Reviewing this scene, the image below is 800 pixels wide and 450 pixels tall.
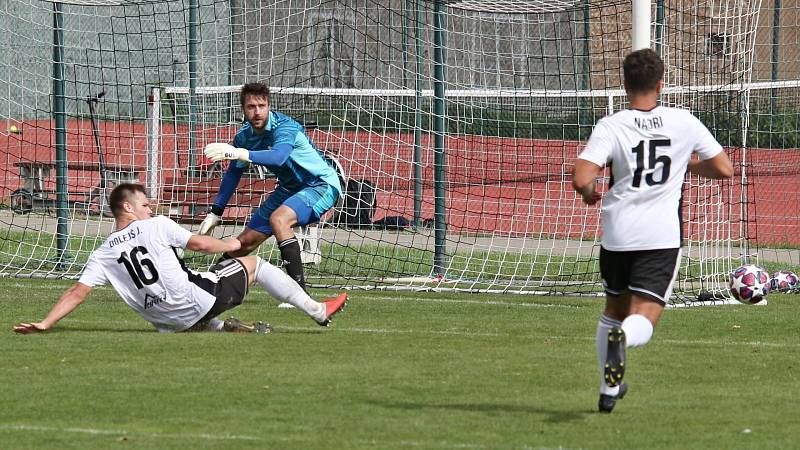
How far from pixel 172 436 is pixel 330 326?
4.85m

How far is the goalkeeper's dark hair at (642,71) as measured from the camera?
750 centimetres

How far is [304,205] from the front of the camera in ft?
40.9

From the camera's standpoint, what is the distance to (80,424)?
697 centimetres

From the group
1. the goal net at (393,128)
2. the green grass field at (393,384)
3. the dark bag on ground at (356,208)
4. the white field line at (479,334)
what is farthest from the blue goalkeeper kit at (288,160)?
the dark bag on ground at (356,208)

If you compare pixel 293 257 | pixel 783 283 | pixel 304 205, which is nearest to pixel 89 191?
pixel 304 205

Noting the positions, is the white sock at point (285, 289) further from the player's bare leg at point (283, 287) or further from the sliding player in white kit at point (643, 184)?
the sliding player in white kit at point (643, 184)

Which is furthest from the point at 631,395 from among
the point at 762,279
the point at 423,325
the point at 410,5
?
the point at 410,5

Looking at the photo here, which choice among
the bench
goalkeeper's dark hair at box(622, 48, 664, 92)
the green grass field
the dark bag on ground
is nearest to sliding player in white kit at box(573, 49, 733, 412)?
goalkeeper's dark hair at box(622, 48, 664, 92)

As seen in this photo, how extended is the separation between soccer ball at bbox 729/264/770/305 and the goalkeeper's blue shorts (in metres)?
3.67

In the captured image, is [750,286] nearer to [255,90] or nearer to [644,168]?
[255,90]

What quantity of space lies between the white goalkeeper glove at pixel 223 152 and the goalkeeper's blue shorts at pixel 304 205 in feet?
3.16

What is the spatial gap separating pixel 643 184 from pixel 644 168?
9 cm

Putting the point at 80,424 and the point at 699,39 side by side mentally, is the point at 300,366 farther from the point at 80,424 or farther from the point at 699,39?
the point at 699,39

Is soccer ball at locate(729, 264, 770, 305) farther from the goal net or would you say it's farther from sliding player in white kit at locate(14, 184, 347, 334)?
sliding player in white kit at locate(14, 184, 347, 334)
